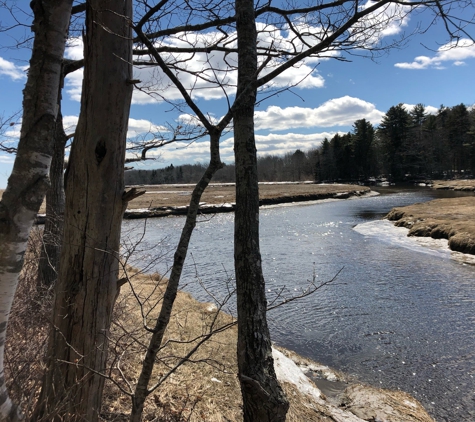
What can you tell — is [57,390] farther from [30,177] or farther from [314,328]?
[314,328]

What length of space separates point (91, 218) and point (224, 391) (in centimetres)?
307

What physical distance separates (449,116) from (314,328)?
68999 millimetres

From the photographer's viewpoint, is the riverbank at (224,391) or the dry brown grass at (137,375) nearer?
the dry brown grass at (137,375)

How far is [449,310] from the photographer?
30.6ft

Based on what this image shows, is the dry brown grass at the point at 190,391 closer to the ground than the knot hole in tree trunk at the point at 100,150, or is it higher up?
closer to the ground

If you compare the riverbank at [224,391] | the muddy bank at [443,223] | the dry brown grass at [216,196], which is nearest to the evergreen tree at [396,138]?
the dry brown grass at [216,196]

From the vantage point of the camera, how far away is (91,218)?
8.85ft

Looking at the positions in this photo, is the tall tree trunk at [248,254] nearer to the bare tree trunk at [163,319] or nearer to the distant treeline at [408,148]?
the bare tree trunk at [163,319]

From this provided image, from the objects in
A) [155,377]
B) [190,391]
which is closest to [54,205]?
[155,377]

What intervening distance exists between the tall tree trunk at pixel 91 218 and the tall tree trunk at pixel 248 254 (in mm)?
982

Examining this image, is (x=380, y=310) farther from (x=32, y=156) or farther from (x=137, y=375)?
(x=32, y=156)

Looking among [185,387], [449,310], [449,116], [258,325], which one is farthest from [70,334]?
[449,116]

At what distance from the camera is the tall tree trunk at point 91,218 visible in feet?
8.86

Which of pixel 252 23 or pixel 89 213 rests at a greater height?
pixel 252 23
